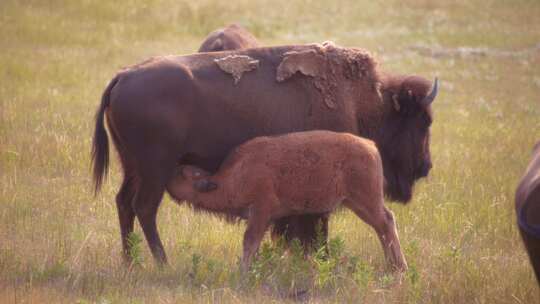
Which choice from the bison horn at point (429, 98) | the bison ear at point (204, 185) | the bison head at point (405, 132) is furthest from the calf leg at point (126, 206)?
the bison horn at point (429, 98)

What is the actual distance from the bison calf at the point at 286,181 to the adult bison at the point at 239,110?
0.24 m

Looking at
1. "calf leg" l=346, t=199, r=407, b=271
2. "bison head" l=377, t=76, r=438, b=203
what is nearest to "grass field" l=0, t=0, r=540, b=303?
"calf leg" l=346, t=199, r=407, b=271

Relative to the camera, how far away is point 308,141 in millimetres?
6605

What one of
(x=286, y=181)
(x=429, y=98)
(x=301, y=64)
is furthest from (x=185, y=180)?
(x=429, y=98)

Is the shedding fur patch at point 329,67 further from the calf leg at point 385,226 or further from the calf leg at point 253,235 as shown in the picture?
the calf leg at point 253,235

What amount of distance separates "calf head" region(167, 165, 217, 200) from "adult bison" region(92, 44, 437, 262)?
86 mm

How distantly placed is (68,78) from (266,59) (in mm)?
8374

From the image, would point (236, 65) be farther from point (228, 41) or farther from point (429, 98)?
point (228, 41)

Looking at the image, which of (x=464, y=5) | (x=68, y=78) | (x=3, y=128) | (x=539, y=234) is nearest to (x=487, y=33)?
(x=464, y=5)

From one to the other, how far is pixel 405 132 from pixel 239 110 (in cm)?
177

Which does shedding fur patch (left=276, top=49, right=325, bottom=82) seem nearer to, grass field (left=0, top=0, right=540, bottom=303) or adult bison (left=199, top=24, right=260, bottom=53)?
grass field (left=0, top=0, right=540, bottom=303)

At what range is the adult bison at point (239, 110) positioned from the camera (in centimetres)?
645

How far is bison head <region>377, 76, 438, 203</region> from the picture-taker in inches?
Result: 299

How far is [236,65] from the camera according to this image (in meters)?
6.89
